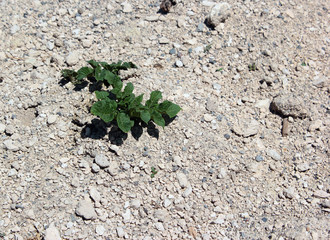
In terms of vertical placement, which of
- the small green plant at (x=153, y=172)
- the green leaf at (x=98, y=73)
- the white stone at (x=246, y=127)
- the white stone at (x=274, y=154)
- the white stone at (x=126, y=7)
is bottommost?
the small green plant at (x=153, y=172)

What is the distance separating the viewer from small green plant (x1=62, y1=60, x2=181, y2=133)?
12.6 feet

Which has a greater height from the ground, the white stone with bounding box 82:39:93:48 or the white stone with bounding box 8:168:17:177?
the white stone with bounding box 82:39:93:48

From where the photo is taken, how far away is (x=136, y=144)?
402 cm

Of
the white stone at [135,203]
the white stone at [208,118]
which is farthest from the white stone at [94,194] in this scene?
the white stone at [208,118]

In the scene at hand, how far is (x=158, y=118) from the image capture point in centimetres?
390

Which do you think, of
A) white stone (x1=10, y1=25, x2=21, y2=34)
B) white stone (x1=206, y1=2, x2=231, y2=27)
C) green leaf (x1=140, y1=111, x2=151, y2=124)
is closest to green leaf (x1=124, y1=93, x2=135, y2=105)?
green leaf (x1=140, y1=111, x2=151, y2=124)

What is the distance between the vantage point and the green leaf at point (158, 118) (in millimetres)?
3863

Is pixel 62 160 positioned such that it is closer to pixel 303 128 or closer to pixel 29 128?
pixel 29 128

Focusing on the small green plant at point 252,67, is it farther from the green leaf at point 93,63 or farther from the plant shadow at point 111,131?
the green leaf at point 93,63

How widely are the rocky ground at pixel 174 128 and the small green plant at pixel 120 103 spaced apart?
0.76 feet

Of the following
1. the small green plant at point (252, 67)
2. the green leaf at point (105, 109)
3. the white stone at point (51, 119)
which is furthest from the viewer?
the small green plant at point (252, 67)

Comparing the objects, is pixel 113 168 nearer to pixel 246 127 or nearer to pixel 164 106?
pixel 164 106

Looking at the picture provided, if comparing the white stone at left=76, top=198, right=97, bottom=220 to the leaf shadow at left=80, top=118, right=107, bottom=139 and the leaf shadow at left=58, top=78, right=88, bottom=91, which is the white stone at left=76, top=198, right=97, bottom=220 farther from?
the leaf shadow at left=58, top=78, right=88, bottom=91

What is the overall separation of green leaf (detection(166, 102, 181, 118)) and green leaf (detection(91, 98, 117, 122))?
1.93 feet
